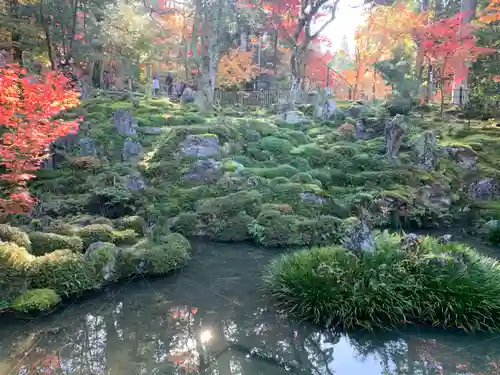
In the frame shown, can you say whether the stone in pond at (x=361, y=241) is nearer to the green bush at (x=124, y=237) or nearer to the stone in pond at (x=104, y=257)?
the stone in pond at (x=104, y=257)

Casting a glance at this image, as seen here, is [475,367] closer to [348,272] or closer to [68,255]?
[348,272]

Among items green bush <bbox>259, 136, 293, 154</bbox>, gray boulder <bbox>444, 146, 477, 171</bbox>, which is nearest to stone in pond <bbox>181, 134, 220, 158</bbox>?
green bush <bbox>259, 136, 293, 154</bbox>

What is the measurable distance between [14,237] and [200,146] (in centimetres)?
666

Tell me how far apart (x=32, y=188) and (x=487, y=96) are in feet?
56.1

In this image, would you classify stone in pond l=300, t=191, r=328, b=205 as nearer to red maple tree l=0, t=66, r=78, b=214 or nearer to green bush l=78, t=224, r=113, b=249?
green bush l=78, t=224, r=113, b=249

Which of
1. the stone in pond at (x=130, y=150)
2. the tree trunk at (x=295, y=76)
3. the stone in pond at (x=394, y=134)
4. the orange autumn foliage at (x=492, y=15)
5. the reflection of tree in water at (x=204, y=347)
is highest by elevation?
the orange autumn foliage at (x=492, y=15)

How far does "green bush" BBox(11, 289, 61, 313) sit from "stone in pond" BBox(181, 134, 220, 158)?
6900 mm

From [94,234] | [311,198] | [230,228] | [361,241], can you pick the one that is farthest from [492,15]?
[94,234]

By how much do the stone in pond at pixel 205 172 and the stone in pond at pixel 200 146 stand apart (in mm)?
601

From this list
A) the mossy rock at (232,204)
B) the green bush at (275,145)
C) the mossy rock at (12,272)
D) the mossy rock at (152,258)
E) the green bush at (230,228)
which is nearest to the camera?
the mossy rock at (12,272)

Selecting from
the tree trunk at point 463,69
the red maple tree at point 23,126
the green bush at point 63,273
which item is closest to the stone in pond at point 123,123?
the red maple tree at point 23,126

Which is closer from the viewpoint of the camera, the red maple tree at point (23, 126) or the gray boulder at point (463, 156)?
the red maple tree at point (23, 126)

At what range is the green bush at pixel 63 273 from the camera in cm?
629

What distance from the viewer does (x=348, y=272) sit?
19.3 feet
